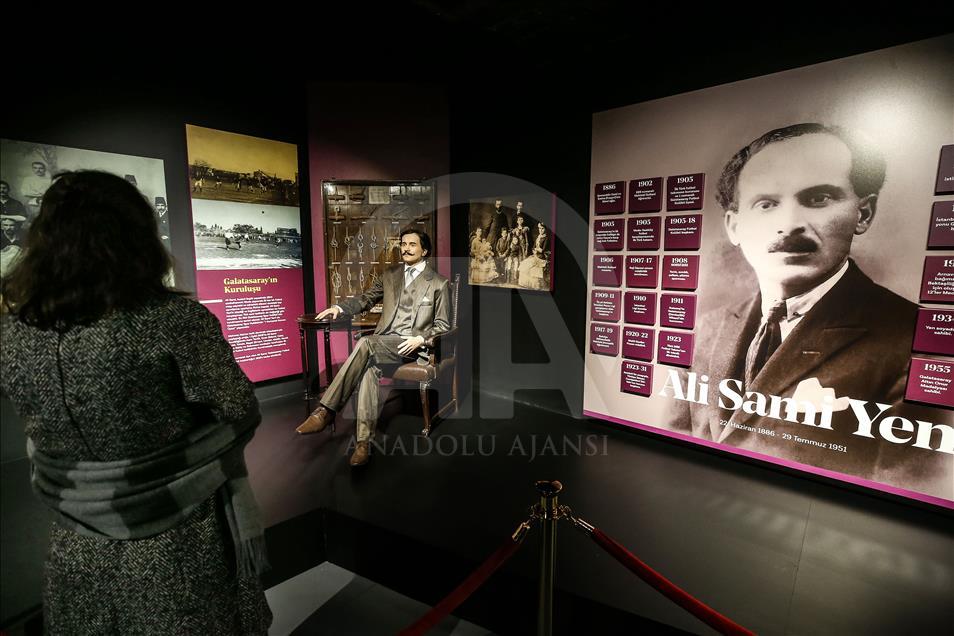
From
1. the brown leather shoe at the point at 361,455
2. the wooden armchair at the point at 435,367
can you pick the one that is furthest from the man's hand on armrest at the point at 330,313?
the brown leather shoe at the point at 361,455

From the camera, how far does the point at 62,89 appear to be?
340 centimetres

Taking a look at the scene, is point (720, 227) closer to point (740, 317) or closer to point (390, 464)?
point (740, 317)

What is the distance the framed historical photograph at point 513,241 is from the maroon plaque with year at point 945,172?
2617 millimetres

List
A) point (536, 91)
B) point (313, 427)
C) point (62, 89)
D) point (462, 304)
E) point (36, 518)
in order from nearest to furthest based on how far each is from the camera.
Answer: point (36, 518) → point (62, 89) → point (313, 427) → point (536, 91) → point (462, 304)

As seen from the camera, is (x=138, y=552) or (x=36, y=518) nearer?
(x=138, y=552)

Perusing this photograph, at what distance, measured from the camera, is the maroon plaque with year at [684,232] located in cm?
363

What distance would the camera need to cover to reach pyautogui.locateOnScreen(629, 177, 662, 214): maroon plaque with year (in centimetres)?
378

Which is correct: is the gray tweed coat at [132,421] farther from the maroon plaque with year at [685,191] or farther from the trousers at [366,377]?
the maroon plaque with year at [685,191]

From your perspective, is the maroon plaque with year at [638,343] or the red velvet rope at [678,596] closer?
the red velvet rope at [678,596]

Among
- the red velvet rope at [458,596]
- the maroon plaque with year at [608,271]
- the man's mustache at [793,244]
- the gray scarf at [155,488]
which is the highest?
the man's mustache at [793,244]

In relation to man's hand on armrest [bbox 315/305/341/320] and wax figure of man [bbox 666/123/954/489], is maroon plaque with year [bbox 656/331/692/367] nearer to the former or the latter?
wax figure of man [bbox 666/123/954/489]

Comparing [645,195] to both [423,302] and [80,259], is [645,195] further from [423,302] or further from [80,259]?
[80,259]

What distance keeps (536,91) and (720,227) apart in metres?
2.15

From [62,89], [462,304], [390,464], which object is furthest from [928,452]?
[62,89]
